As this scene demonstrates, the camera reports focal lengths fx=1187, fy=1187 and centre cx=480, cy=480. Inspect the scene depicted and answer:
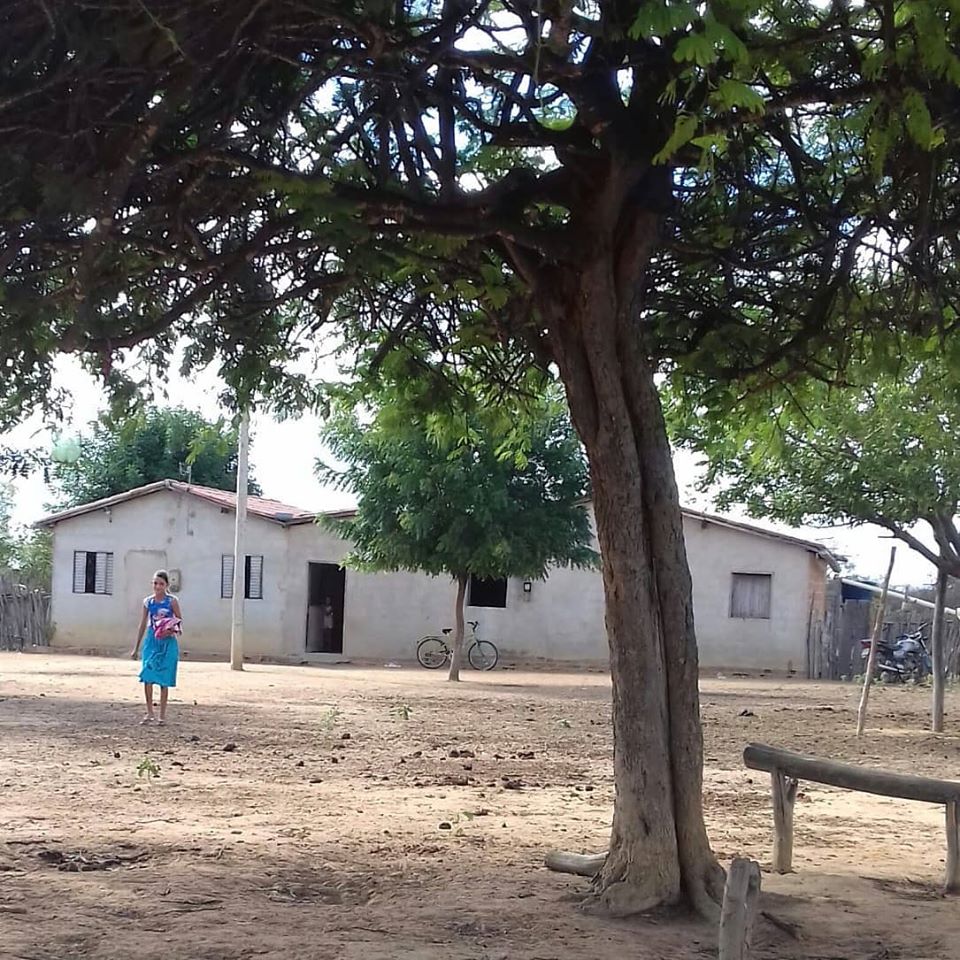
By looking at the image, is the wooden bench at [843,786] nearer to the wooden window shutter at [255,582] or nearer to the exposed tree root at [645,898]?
the exposed tree root at [645,898]

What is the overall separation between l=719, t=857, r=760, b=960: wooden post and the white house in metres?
28.2

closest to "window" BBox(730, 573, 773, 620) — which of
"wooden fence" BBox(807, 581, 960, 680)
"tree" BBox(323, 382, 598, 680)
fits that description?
"wooden fence" BBox(807, 581, 960, 680)

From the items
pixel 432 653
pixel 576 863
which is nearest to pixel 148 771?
pixel 576 863

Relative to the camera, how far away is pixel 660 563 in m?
6.11

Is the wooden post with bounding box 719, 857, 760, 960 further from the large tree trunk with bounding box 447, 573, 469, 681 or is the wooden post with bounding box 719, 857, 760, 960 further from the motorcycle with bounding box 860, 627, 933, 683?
the motorcycle with bounding box 860, 627, 933, 683

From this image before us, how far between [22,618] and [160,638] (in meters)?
21.8

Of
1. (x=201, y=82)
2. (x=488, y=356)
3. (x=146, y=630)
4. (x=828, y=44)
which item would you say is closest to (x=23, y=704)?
(x=146, y=630)

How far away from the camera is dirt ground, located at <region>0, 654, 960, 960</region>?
558 centimetres

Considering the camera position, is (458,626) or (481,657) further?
(481,657)

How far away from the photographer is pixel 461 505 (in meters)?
22.6

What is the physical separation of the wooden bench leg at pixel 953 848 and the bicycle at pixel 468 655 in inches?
896

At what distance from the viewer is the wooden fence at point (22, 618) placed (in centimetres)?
3256

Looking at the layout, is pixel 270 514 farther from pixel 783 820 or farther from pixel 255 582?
pixel 783 820

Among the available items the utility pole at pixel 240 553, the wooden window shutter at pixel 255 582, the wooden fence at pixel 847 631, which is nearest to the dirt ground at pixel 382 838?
the utility pole at pixel 240 553
